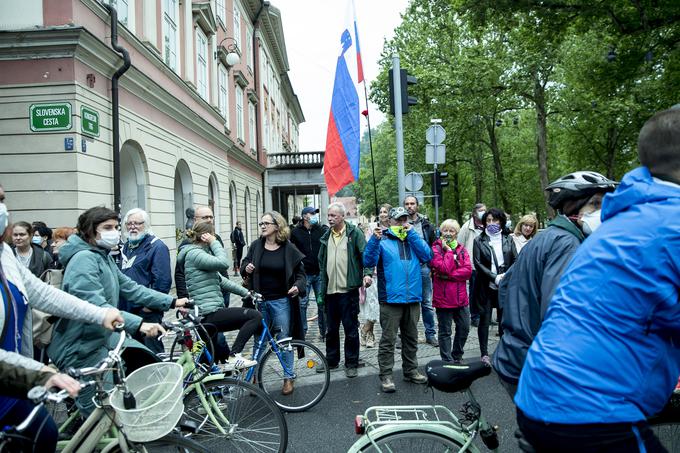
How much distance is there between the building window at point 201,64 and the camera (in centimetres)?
1817

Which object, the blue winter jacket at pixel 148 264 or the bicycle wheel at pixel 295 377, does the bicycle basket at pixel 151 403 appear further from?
the blue winter jacket at pixel 148 264

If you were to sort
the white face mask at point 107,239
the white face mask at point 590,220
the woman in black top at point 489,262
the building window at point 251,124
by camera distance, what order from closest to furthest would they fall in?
the white face mask at point 590,220
the white face mask at point 107,239
the woman in black top at point 489,262
the building window at point 251,124

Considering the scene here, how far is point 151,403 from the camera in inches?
106

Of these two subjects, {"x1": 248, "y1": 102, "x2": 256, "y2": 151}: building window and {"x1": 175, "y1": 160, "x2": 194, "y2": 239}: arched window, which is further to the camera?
{"x1": 248, "y1": 102, "x2": 256, "y2": 151}: building window

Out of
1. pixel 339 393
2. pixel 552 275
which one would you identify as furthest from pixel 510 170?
pixel 552 275

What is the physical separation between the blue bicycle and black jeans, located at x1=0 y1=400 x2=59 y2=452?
2.80m

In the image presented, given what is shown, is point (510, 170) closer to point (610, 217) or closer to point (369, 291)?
point (369, 291)

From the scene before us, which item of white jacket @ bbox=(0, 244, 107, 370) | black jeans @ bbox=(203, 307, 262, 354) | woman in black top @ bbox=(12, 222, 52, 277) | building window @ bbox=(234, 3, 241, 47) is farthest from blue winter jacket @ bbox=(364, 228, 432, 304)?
building window @ bbox=(234, 3, 241, 47)

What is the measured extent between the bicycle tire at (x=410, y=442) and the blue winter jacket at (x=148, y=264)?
3743 mm

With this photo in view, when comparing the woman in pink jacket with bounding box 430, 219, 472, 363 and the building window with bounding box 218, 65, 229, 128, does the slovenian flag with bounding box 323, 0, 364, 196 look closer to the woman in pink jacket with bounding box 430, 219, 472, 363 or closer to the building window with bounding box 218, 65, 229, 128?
the woman in pink jacket with bounding box 430, 219, 472, 363

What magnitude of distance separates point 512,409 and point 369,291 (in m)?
3.35

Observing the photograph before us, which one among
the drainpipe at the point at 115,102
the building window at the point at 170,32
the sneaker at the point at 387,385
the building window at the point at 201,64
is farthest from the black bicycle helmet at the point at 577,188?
the building window at the point at 201,64

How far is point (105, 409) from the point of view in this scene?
259 centimetres

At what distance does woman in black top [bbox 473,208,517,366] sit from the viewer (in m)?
6.57
